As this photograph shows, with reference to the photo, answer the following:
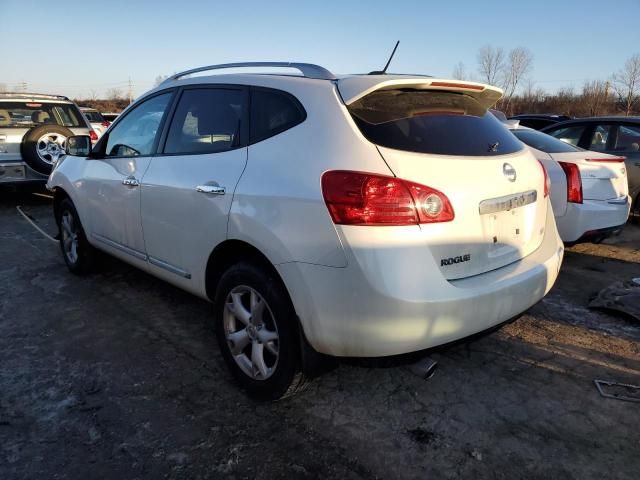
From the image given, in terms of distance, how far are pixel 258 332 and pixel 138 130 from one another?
2.06m

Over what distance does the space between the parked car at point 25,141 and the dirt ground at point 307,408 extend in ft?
15.0

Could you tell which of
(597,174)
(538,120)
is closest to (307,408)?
(597,174)

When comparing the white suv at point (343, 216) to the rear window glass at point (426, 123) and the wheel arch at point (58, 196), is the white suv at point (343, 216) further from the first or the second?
the wheel arch at point (58, 196)

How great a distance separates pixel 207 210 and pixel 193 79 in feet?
3.68

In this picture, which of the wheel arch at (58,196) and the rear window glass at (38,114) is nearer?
the wheel arch at (58,196)

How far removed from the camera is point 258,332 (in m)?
2.61

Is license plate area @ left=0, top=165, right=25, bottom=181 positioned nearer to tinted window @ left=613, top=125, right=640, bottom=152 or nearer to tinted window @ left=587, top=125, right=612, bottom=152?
tinted window @ left=587, top=125, right=612, bottom=152

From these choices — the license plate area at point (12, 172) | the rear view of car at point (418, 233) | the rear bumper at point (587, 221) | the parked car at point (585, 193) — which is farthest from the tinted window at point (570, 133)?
the license plate area at point (12, 172)

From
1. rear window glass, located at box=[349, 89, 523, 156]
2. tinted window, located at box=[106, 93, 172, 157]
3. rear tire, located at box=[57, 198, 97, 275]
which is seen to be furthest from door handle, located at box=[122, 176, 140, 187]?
rear window glass, located at box=[349, 89, 523, 156]

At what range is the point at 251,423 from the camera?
2.52 meters

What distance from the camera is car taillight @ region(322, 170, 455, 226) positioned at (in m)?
2.11

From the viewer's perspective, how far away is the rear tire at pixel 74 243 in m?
4.55

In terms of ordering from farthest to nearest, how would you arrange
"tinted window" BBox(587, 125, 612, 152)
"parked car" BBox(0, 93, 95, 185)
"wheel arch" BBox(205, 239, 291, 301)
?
"parked car" BBox(0, 93, 95, 185) < "tinted window" BBox(587, 125, 612, 152) < "wheel arch" BBox(205, 239, 291, 301)

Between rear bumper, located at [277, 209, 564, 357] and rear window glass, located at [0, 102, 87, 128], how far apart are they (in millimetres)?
Result: 7765
